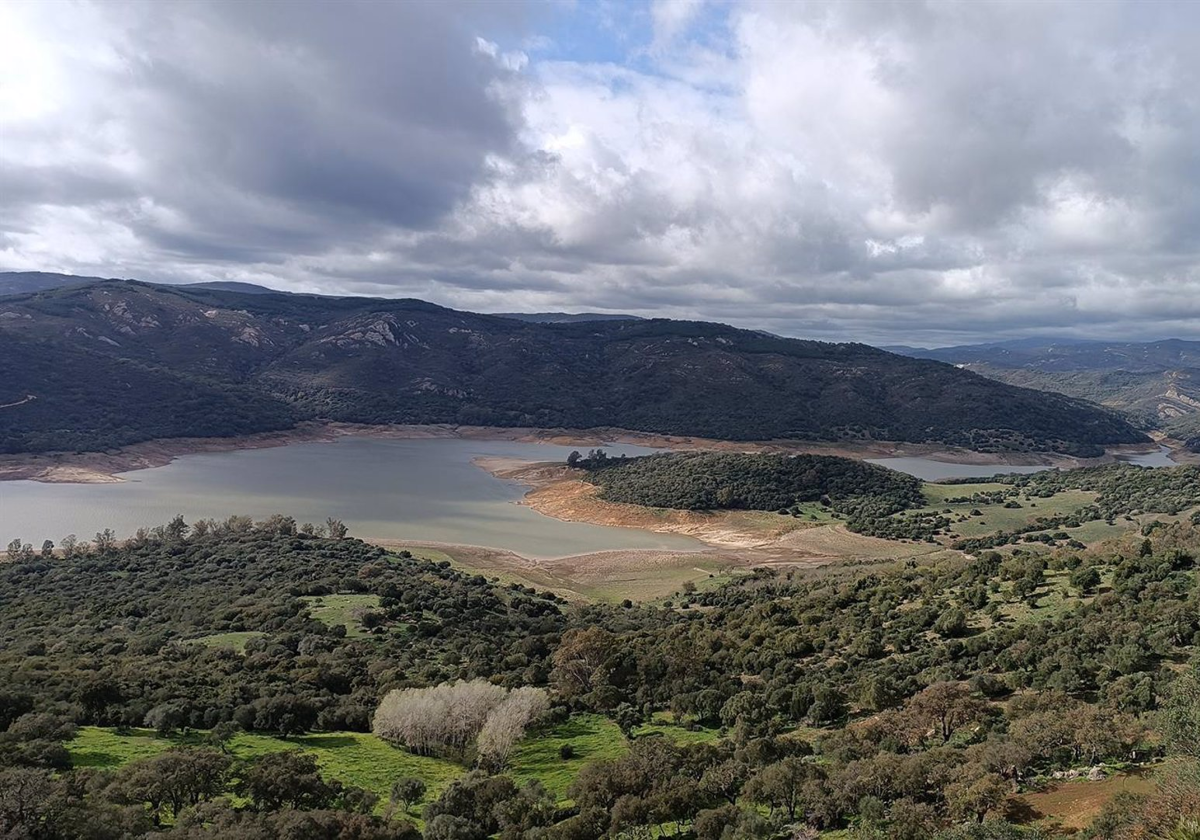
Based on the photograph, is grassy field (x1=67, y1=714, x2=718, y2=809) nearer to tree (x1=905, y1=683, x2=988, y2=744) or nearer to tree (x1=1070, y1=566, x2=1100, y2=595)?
tree (x1=905, y1=683, x2=988, y2=744)

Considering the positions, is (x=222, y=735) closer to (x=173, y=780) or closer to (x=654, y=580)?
(x=173, y=780)

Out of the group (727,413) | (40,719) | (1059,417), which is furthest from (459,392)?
(40,719)

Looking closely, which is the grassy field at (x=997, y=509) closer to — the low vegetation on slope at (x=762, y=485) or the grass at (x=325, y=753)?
the low vegetation on slope at (x=762, y=485)

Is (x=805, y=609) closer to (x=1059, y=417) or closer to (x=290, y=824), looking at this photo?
(x=290, y=824)

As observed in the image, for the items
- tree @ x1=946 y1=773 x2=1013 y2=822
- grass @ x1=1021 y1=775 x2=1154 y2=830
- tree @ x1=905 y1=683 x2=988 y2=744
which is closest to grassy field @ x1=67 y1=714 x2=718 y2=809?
tree @ x1=905 y1=683 x2=988 y2=744

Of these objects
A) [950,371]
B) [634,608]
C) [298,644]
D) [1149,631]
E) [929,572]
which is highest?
[950,371]
